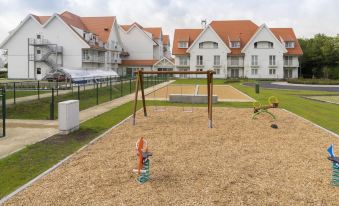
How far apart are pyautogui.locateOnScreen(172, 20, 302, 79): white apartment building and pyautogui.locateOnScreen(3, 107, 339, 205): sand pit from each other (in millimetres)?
60002

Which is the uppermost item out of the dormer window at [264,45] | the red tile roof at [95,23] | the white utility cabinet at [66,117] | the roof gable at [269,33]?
the red tile roof at [95,23]

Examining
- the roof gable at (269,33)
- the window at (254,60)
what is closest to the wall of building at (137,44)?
the roof gable at (269,33)

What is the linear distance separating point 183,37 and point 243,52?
42.2 ft

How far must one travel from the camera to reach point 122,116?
16.5m

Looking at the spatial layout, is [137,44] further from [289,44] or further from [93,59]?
[289,44]

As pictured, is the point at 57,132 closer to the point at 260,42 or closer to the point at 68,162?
the point at 68,162

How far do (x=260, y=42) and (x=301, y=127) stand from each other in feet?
197

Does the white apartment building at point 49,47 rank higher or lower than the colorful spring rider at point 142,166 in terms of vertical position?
higher

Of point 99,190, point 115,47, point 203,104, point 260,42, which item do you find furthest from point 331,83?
point 99,190

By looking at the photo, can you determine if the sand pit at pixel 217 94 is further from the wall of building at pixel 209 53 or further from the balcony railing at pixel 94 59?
the wall of building at pixel 209 53

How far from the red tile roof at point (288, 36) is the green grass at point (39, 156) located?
64388 millimetres

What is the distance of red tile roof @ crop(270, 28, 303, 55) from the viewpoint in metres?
71.4

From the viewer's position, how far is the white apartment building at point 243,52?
233ft

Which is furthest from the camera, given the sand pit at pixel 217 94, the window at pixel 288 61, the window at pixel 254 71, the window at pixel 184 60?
the window at pixel 184 60
